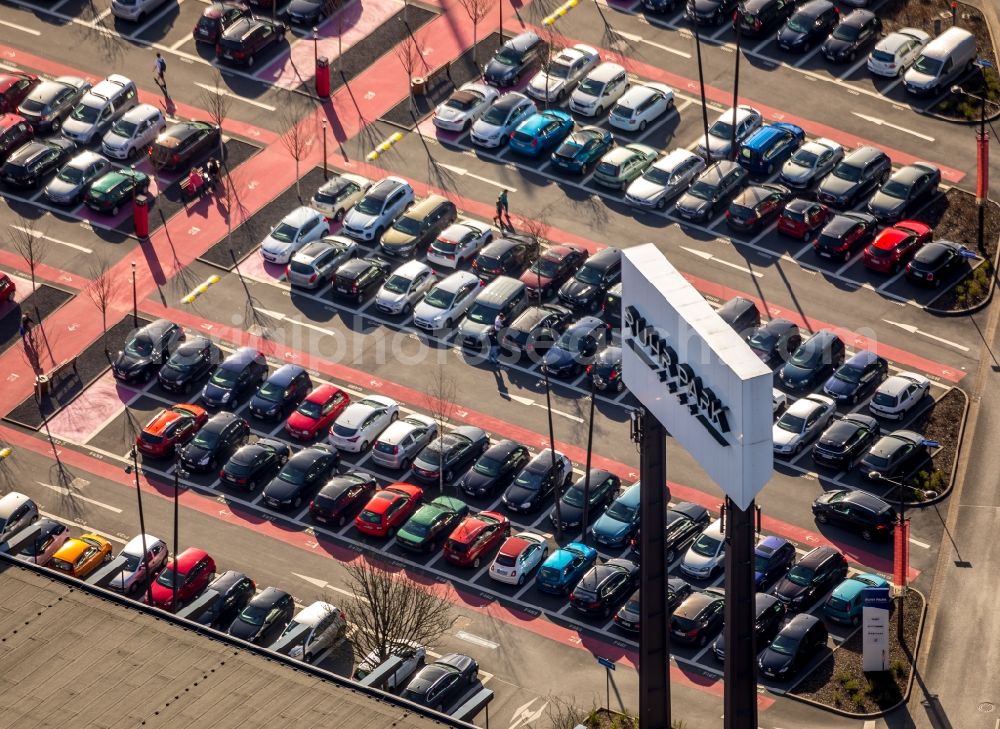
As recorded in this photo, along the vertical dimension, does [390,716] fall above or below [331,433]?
above

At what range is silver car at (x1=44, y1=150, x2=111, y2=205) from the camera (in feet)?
474

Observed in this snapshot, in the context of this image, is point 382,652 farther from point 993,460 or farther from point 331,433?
point 993,460

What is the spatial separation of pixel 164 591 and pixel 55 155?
35.1 meters

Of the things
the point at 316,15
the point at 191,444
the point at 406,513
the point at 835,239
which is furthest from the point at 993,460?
the point at 316,15

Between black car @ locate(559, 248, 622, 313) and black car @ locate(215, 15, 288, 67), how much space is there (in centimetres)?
2760

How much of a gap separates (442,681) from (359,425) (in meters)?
18.4

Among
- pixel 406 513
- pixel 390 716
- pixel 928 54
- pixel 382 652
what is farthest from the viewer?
pixel 928 54

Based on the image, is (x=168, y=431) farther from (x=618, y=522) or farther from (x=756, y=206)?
(x=756, y=206)

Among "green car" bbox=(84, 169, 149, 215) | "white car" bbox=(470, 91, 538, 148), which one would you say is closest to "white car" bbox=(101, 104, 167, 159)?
"green car" bbox=(84, 169, 149, 215)

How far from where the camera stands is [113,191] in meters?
143

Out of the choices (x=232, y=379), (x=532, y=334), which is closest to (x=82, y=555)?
(x=232, y=379)

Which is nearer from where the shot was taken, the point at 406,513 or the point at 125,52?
the point at 406,513

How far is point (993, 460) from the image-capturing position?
128 meters

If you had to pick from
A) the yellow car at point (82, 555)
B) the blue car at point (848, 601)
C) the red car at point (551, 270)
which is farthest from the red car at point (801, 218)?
the yellow car at point (82, 555)
